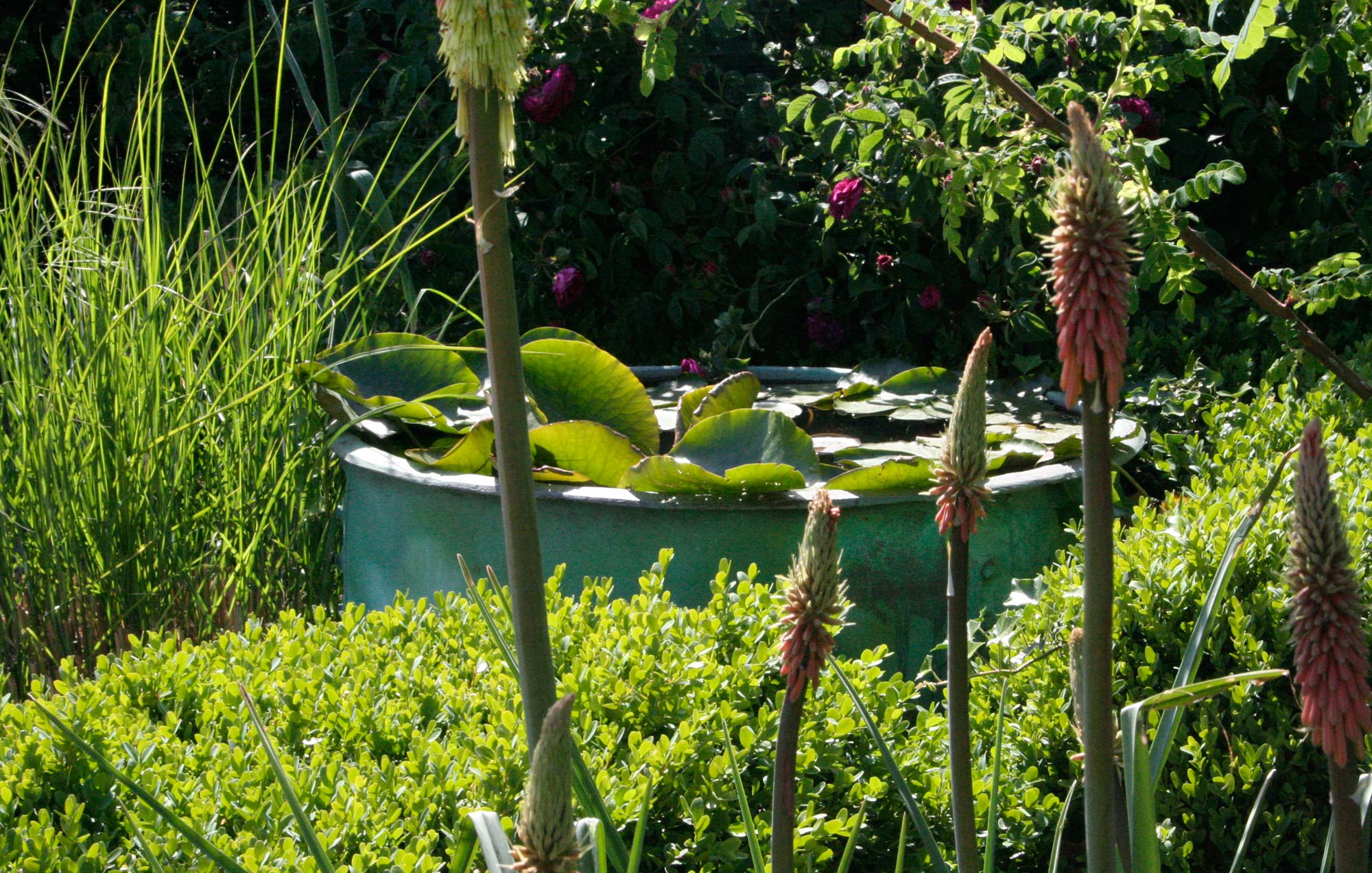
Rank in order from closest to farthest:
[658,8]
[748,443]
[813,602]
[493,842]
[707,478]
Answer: [493,842]
[813,602]
[707,478]
[748,443]
[658,8]

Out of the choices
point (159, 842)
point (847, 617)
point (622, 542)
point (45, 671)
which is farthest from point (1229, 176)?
point (45, 671)

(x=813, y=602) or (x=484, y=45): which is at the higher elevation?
(x=484, y=45)

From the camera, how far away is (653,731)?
175cm

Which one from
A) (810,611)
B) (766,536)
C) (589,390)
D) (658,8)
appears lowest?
(766,536)

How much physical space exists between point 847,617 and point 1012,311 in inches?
55.1

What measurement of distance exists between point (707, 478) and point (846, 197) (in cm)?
154

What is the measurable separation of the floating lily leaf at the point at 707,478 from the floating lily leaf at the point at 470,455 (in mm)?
373

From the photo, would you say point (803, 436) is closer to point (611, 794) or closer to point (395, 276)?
point (611, 794)

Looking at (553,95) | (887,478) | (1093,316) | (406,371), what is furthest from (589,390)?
(1093,316)

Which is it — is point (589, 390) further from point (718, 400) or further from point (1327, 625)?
point (1327, 625)

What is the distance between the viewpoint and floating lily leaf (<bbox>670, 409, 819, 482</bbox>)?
258 centimetres

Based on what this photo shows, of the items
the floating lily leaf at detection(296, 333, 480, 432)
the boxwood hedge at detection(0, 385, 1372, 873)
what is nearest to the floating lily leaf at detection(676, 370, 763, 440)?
the floating lily leaf at detection(296, 333, 480, 432)

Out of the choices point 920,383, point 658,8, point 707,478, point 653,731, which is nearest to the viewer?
point 653,731

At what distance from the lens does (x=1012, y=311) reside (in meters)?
3.51
